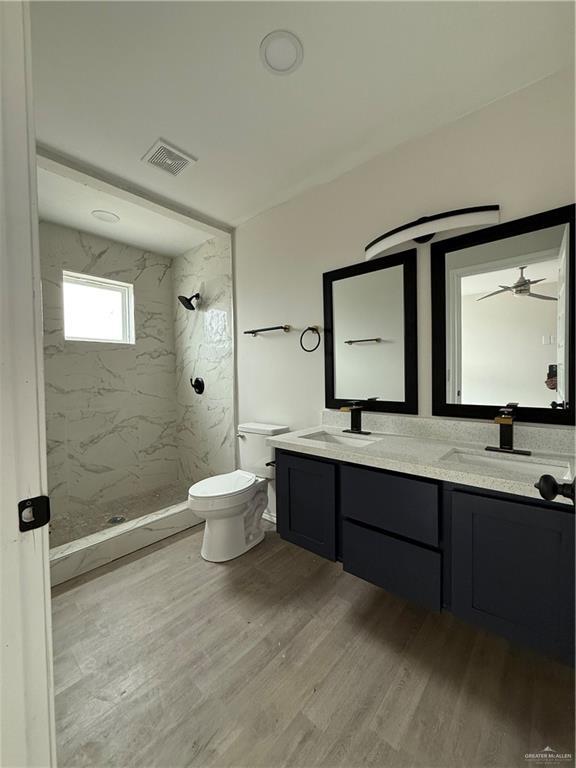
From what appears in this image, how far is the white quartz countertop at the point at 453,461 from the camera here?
3.64ft

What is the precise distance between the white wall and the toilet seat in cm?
51

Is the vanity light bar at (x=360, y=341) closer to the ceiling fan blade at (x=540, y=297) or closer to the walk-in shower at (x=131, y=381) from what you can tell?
the ceiling fan blade at (x=540, y=297)

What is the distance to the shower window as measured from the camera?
8.95 feet

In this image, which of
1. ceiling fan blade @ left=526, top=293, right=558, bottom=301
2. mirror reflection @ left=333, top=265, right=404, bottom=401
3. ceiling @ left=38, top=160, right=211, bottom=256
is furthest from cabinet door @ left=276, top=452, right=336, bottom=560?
ceiling @ left=38, top=160, right=211, bottom=256

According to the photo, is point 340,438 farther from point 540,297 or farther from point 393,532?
point 540,297

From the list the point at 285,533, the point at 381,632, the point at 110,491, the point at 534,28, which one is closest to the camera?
the point at 534,28

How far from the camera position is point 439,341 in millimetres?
1694

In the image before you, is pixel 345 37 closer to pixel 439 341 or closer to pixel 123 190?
pixel 439 341

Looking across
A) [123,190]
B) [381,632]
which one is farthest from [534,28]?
[381,632]

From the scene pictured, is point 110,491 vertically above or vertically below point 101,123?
below

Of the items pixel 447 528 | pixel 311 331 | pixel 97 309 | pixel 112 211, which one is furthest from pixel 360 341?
pixel 97 309

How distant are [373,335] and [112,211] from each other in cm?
210

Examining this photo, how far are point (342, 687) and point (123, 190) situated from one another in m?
2.95

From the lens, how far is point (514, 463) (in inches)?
53.2
